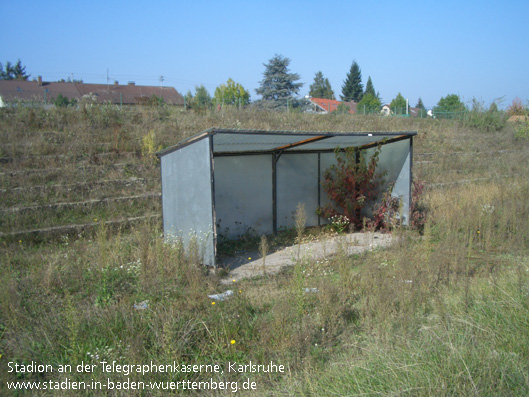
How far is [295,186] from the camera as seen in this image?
11461 millimetres

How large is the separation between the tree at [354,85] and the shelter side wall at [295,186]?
72.6m

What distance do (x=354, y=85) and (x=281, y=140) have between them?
7691 centimetres

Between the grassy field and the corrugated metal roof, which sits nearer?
the grassy field

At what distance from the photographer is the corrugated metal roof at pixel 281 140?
25.7 ft

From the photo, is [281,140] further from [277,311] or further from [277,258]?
[277,311]

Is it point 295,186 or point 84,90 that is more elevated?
point 84,90

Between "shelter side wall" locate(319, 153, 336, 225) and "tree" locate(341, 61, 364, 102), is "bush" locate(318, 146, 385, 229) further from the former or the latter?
"tree" locate(341, 61, 364, 102)

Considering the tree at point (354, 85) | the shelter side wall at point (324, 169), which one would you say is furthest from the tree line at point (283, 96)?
the shelter side wall at point (324, 169)

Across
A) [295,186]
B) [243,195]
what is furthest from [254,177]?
[295,186]

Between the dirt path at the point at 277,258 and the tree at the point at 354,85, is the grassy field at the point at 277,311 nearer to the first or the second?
the dirt path at the point at 277,258

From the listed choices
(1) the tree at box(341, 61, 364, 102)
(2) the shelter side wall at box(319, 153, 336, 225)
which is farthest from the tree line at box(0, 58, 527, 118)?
(2) the shelter side wall at box(319, 153, 336, 225)

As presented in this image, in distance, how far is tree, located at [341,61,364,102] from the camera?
80.9 meters

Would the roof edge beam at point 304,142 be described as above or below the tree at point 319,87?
below

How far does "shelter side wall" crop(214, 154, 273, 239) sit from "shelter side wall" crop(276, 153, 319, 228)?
1.11 feet
